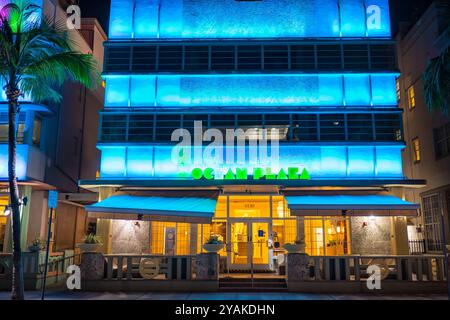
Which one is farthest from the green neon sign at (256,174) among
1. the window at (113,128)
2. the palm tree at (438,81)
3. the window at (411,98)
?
the window at (411,98)

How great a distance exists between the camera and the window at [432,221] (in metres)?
25.7

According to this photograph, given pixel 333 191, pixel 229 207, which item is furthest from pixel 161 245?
pixel 333 191

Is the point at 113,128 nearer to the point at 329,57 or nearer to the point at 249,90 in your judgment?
the point at 249,90

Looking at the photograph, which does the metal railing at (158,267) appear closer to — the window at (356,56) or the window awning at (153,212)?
the window awning at (153,212)

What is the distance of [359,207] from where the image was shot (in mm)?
18453

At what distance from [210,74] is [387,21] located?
9.92m

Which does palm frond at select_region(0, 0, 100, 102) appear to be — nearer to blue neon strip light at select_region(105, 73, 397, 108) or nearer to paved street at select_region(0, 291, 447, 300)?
blue neon strip light at select_region(105, 73, 397, 108)

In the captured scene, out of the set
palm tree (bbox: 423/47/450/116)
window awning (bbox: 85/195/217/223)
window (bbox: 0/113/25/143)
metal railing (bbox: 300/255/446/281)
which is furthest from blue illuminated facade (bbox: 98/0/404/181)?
metal railing (bbox: 300/255/446/281)

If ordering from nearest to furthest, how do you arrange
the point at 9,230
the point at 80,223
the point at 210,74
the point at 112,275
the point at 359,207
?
the point at 112,275 → the point at 359,207 → the point at 9,230 → the point at 210,74 → the point at 80,223

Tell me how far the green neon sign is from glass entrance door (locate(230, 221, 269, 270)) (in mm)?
2274

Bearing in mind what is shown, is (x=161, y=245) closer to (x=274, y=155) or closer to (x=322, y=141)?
(x=274, y=155)

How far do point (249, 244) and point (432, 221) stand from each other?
13210 mm

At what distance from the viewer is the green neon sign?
2069cm

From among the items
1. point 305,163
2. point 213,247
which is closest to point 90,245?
point 213,247
